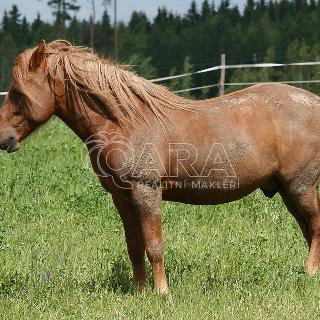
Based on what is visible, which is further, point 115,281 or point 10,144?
point 115,281

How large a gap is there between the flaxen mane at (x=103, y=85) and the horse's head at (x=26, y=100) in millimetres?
100

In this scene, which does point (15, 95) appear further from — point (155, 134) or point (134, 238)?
point (134, 238)

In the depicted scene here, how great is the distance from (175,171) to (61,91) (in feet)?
3.32

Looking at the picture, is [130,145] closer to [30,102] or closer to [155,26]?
[30,102]

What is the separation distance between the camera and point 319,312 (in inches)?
181

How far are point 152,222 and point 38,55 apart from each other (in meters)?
1.43

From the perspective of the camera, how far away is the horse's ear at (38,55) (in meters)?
4.88

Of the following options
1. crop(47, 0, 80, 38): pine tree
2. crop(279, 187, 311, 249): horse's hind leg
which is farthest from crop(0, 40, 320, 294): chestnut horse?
crop(47, 0, 80, 38): pine tree

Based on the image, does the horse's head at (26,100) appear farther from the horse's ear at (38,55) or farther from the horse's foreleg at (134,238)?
the horse's foreleg at (134,238)

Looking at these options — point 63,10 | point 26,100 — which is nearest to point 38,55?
point 26,100

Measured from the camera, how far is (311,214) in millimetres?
5512

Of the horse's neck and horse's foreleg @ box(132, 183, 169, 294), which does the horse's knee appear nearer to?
horse's foreleg @ box(132, 183, 169, 294)

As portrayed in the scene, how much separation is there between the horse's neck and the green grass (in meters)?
0.31

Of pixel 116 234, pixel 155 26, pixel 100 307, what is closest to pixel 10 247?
pixel 116 234
